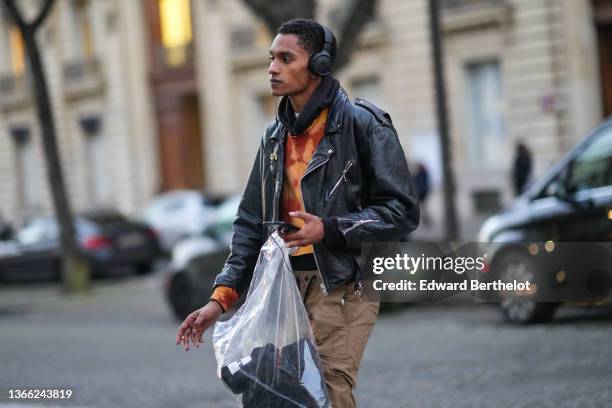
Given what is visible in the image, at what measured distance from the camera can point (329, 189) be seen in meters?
3.62

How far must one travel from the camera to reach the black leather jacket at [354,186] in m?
3.55

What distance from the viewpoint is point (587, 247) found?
4289mm

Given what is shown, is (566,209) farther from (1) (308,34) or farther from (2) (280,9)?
(1) (308,34)

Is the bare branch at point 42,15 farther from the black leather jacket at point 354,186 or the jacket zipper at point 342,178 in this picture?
the jacket zipper at point 342,178

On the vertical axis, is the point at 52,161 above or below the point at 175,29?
below

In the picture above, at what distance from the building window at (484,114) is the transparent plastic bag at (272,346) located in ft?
67.4

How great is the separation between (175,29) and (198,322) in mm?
28854

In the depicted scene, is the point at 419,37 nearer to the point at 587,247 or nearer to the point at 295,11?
the point at 295,11

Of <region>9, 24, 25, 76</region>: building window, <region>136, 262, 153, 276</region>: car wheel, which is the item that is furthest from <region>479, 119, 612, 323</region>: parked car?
<region>9, 24, 25, 76</region>: building window

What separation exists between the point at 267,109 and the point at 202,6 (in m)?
3.52

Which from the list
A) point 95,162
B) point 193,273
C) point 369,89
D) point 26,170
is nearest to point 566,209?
point 193,273

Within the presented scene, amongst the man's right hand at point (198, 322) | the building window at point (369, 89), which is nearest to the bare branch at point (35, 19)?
the building window at point (369, 89)

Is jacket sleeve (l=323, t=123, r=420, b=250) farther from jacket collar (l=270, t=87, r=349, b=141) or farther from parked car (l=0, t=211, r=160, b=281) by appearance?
parked car (l=0, t=211, r=160, b=281)

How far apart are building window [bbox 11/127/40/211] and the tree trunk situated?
20935 mm
